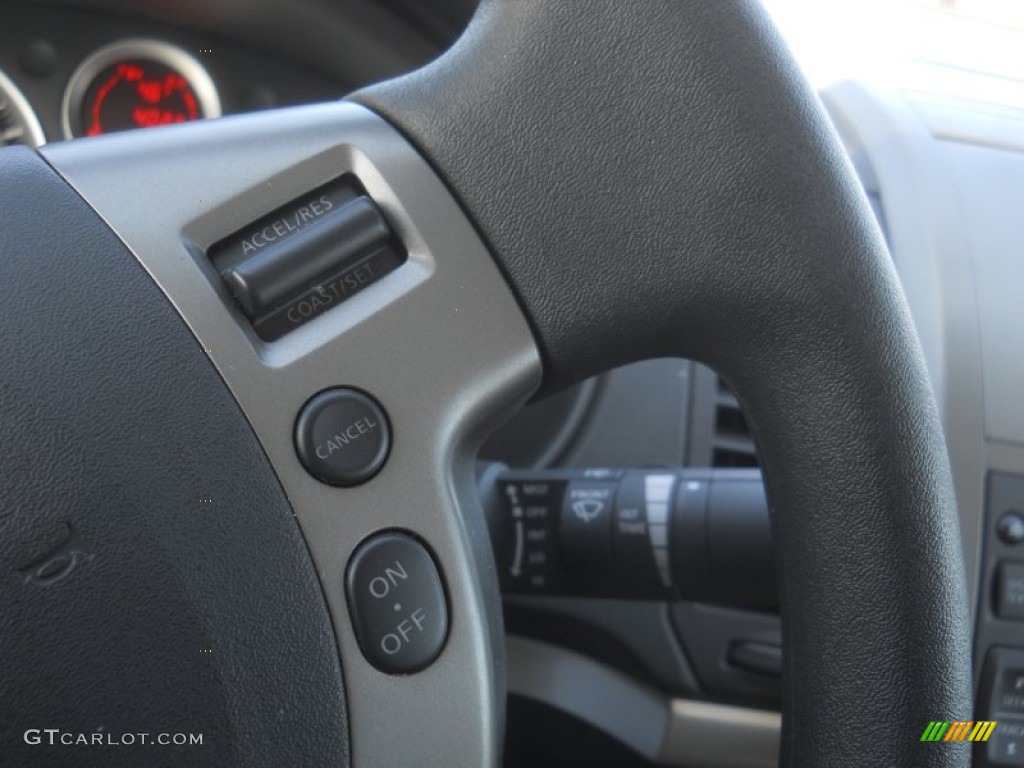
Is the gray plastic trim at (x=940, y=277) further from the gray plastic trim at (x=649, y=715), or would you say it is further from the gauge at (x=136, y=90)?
the gauge at (x=136, y=90)

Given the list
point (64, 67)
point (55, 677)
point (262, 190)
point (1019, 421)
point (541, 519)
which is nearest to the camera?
point (55, 677)

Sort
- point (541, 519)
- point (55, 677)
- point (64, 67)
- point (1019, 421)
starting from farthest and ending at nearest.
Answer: point (64, 67) < point (1019, 421) < point (541, 519) < point (55, 677)

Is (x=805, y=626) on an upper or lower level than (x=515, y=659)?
upper

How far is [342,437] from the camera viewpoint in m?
0.57

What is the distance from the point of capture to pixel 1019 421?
3.45 ft

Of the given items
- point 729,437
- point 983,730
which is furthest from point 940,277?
point 983,730

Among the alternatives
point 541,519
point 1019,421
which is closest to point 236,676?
point 541,519

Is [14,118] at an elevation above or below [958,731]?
above

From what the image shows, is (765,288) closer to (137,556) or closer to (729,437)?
(137,556)

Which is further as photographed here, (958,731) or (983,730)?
(983,730)

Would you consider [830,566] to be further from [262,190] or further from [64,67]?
[64,67]

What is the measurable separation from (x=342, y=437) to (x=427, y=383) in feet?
0.17

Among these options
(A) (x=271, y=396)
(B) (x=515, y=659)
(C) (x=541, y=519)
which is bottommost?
(B) (x=515, y=659)

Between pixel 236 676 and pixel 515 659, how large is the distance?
24.1 inches
